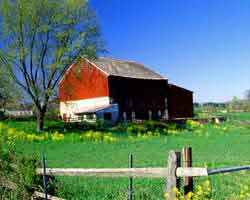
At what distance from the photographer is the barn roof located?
4425 centimetres

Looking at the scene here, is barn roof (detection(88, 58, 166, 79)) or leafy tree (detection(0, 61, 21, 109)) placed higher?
barn roof (detection(88, 58, 166, 79))

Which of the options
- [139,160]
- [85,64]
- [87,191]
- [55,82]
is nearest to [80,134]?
[55,82]

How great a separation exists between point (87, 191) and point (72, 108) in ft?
126

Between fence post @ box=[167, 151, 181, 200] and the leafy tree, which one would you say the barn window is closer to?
the leafy tree

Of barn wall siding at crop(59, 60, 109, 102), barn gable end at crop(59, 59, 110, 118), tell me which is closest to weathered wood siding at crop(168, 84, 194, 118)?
barn gable end at crop(59, 59, 110, 118)

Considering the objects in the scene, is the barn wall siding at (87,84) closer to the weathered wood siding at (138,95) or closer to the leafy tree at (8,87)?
the weathered wood siding at (138,95)

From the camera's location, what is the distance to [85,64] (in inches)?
1736

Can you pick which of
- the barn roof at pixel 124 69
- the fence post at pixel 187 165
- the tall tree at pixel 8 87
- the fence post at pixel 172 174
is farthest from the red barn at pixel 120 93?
the fence post at pixel 172 174

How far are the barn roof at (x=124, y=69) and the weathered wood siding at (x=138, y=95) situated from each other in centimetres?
63

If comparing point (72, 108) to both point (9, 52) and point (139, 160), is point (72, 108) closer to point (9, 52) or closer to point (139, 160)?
point (9, 52)

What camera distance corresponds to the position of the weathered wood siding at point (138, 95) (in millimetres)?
43844

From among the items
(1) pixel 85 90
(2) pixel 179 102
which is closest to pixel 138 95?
(1) pixel 85 90

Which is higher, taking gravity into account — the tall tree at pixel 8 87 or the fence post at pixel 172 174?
the tall tree at pixel 8 87

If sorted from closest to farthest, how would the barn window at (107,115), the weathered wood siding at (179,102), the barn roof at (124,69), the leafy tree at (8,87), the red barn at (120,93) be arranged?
the leafy tree at (8,87), the barn window at (107,115), the red barn at (120,93), the barn roof at (124,69), the weathered wood siding at (179,102)
